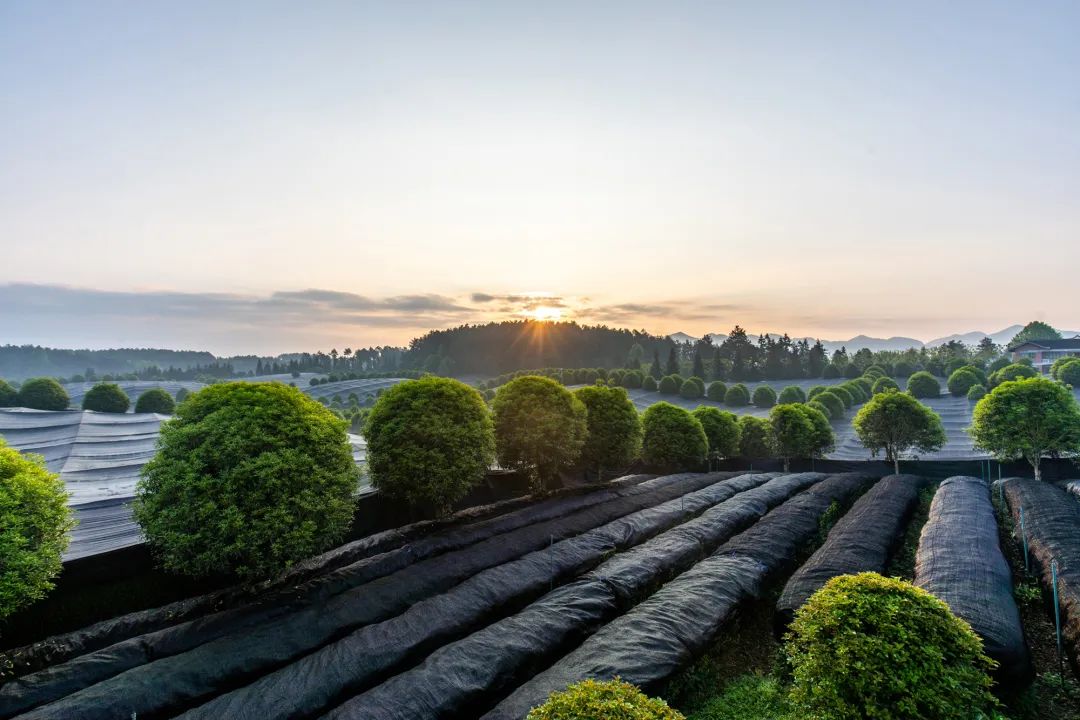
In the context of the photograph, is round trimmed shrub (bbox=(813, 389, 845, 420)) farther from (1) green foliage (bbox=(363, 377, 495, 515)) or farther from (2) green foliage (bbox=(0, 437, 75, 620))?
(2) green foliage (bbox=(0, 437, 75, 620))

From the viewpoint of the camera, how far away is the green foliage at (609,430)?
66.9 feet

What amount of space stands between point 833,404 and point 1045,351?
4415cm

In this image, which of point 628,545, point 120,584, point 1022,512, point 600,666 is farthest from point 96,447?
point 1022,512

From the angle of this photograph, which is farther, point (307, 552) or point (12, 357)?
point (12, 357)

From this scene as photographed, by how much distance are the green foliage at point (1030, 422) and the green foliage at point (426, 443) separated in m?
19.9

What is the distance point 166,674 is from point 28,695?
1727mm

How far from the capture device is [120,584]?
10.0m

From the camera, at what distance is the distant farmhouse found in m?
64.1

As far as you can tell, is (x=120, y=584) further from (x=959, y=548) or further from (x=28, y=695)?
(x=959, y=548)

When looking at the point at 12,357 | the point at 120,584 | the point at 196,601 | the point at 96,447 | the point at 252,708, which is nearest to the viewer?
the point at 252,708

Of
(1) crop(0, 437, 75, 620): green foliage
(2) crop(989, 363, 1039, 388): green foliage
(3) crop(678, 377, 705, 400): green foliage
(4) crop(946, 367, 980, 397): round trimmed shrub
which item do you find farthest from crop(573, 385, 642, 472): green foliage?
(4) crop(946, 367, 980, 397): round trimmed shrub

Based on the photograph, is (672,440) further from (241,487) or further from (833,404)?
(833,404)

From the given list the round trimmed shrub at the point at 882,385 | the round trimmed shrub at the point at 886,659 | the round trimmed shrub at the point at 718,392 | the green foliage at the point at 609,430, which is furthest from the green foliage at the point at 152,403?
the round trimmed shrub at the point at 882,385

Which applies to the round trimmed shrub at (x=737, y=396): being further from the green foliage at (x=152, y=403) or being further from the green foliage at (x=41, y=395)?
the green foliage at (x=41, y=395)
